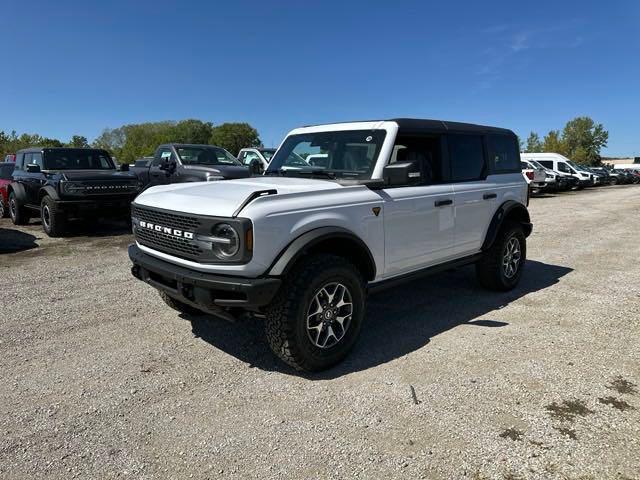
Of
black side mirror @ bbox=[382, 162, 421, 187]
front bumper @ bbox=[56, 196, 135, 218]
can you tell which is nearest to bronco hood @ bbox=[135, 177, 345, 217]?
black side mirror @ bbox=[382, 162, 421, 187]

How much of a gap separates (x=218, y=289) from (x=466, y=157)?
321 centimetres

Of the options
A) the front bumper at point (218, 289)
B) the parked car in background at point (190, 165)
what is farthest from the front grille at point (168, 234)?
the parked car in background at point (190, 165)

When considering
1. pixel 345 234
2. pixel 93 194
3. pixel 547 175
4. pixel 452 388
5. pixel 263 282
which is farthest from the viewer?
pixel 547 175

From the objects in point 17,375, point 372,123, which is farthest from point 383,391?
point 17,375

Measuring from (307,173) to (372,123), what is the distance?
773 millimetres

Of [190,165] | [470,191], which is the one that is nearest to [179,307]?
[470,191]

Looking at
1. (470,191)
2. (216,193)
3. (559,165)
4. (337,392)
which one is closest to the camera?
(337,392)

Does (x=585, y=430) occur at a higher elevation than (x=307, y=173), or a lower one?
lower

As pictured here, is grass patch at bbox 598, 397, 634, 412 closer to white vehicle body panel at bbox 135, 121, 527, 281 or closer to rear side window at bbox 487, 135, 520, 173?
white vehicle body panel at bbox 135, 121, 527, 281

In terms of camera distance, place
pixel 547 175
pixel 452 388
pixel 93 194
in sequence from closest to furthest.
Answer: pixel 452 388 → pixel 93 194 → pixel 547 175

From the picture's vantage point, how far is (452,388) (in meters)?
3.29

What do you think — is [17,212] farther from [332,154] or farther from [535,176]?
[535,176]

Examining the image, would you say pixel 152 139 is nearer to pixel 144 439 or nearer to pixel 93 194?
pixel 93 194

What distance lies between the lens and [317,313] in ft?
11.3
